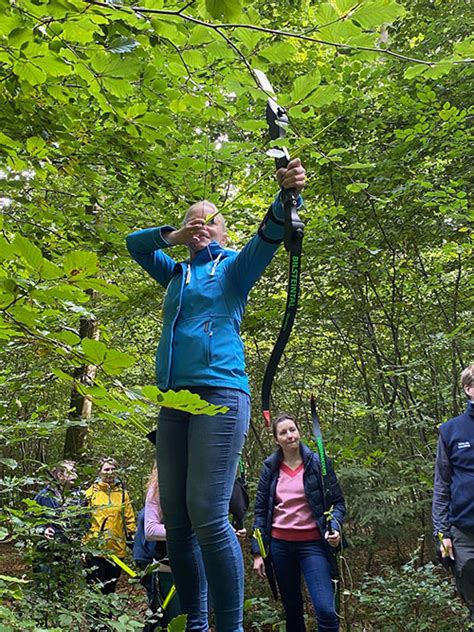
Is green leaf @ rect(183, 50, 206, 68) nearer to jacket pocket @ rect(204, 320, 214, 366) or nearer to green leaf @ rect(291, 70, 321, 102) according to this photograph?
green leaf @ rect(291, 70, 321, 102)

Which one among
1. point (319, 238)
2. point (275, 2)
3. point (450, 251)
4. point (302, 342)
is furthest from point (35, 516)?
point (275, 2)

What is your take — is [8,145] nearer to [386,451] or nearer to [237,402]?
[237,402]

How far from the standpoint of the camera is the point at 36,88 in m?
2.09

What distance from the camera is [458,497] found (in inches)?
130

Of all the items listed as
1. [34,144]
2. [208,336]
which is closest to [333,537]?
[208,336]

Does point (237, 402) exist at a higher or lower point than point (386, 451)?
higher

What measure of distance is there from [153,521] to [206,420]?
193 cm

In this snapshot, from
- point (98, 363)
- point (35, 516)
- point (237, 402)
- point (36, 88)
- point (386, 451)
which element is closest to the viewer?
point (98, 363)

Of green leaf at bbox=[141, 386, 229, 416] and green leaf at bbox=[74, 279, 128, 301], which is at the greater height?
green leaf at bbox=[74, 279, 128, 301]

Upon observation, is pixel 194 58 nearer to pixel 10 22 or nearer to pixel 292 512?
pixel 10 22

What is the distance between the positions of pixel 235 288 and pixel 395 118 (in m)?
3.30

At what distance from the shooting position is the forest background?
116 cm

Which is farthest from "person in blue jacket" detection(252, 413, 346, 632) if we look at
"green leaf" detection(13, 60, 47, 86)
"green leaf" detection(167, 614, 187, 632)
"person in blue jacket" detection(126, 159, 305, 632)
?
"green leaf" detection(13, 60, 47, 86)

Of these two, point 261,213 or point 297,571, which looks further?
point 261,213
